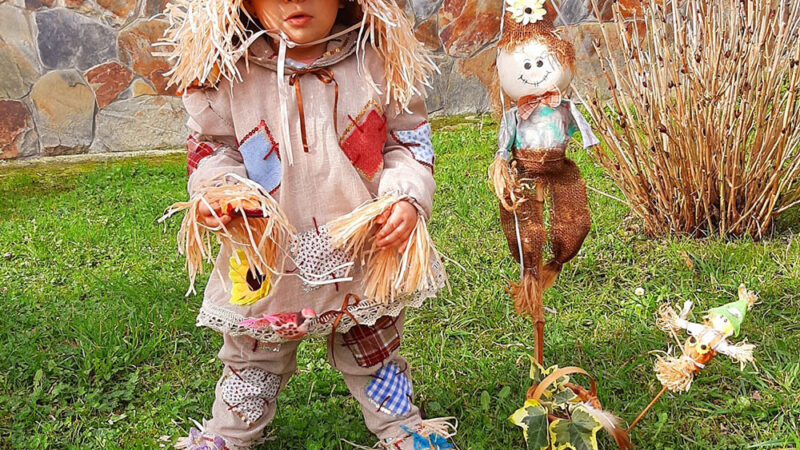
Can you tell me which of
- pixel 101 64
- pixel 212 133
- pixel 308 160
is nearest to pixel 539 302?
pixel 308 160

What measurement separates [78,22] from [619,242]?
3468mm

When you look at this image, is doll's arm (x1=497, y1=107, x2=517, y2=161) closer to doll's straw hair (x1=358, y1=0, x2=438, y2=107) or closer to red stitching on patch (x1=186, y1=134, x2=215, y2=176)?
doll's straw hair (x1=358, y1=0, x2=438, y2=107)

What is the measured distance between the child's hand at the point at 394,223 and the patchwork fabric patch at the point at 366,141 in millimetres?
132

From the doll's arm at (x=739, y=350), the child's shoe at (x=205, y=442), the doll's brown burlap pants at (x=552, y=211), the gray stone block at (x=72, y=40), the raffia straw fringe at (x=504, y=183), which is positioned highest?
the raffia straw fringe at (x=504, y=183)

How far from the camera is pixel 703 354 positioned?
5.80ft

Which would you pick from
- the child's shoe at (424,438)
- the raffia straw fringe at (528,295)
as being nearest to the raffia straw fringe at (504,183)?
the raffia straw fringe at (528,295)

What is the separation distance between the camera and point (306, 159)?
1.77 metres

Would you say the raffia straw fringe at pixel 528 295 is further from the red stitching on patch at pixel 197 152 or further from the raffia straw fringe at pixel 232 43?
the red stitching on patch at pixel 197 152

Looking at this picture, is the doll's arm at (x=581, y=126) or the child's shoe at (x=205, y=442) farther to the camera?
the child's shoe at (x=205, y=442)

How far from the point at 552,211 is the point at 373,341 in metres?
0.58

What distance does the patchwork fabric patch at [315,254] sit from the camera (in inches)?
70.7

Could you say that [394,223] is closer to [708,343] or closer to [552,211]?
[552,211]

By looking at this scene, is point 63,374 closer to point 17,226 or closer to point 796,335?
point 17,226

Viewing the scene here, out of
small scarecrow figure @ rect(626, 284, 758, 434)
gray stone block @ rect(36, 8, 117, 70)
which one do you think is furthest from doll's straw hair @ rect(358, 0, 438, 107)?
gray stone block @ rect(36, 8, 117, 70)
